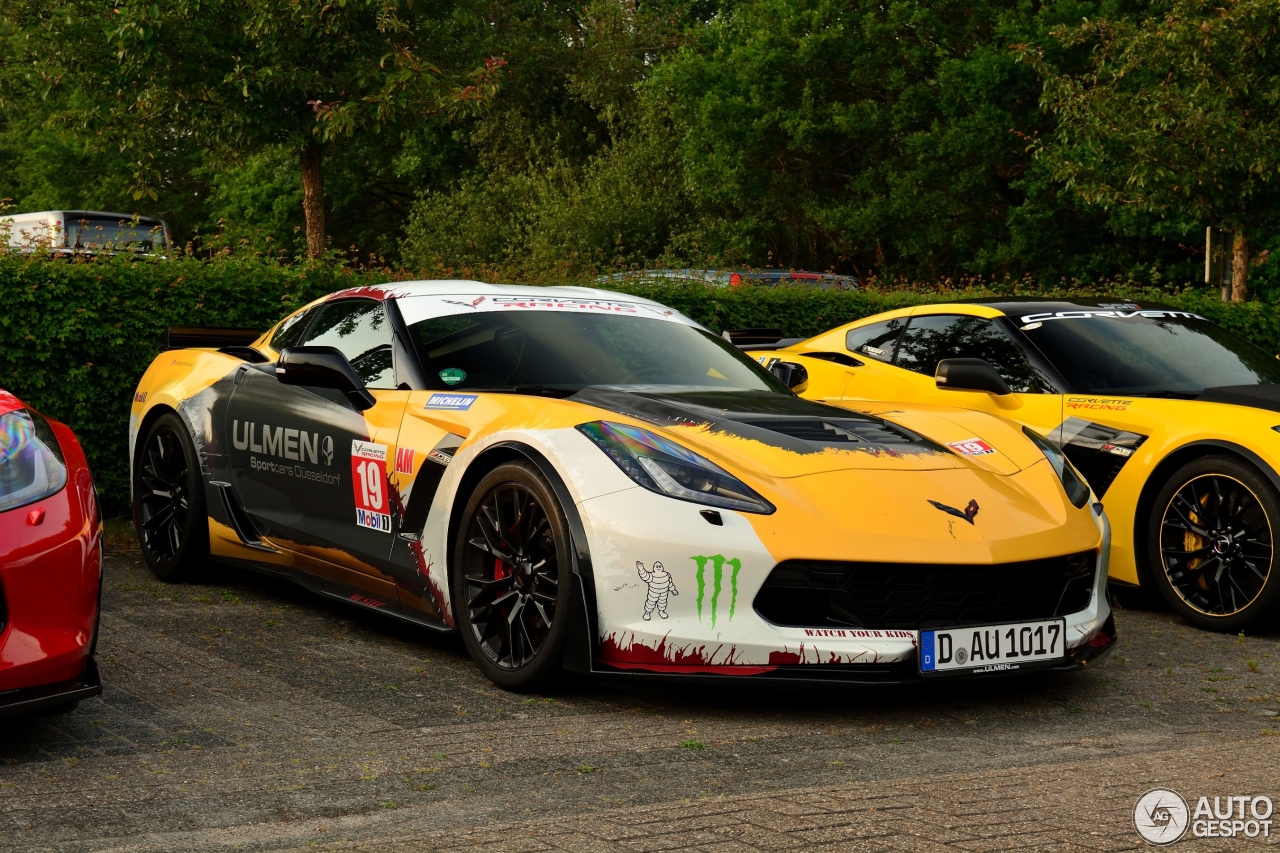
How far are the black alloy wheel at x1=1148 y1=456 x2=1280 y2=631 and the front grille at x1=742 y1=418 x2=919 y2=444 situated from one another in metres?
1.87

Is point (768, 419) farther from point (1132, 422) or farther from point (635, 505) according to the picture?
point (1132, 422)

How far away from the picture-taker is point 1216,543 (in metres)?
6.49

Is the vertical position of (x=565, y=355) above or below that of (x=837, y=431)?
above

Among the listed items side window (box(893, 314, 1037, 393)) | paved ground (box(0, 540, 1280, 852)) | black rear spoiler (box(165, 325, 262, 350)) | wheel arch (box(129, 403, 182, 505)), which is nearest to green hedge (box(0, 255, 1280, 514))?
black rear spoiler (box(165, 325, 262, 350))

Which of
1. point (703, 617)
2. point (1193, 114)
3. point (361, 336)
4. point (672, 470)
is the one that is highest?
point (1193, 114)

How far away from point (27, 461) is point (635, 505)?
1.85 meters

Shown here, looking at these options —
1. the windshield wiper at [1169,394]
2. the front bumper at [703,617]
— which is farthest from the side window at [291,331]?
the windshield wiper at [1169,394]

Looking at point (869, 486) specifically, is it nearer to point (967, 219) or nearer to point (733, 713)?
point (733, 713)

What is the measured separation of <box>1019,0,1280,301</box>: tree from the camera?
16.9 m

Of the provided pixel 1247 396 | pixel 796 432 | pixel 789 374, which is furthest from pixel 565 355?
pixel 1247 396

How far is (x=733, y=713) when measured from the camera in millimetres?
4816

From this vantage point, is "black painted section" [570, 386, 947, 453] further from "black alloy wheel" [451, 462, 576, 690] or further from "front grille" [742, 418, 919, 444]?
"black alloy wheel" [451, 462, 576, 690]

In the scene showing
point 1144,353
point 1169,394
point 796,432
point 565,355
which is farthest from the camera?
point 1144,353

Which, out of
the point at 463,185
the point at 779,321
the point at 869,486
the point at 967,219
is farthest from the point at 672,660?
the point at 463,185
